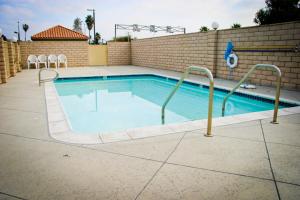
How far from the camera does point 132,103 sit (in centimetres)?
681

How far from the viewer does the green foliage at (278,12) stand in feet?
93.1

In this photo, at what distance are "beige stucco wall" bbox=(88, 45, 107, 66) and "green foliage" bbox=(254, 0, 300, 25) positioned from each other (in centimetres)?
2350

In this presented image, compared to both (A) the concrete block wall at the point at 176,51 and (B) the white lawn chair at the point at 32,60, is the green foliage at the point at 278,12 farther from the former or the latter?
(B) the white lawn chair at the point at 32,60

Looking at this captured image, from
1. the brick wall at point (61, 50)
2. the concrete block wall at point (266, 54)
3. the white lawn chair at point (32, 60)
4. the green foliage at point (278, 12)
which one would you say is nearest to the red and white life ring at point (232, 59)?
the concrete block wall at point (266, 54)

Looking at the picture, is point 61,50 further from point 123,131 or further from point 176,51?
point 123,131

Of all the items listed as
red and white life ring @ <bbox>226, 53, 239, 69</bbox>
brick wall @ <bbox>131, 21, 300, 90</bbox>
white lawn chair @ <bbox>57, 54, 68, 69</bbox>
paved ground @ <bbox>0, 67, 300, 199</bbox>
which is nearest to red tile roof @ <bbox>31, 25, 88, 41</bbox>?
white lawn chair @ <bbox>57, 54, 68, 69</bbox>

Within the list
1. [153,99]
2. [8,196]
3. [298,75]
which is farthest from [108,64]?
[8,196]

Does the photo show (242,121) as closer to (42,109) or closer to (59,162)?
(59,162)

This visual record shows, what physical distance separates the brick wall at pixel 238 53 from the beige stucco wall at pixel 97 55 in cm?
355

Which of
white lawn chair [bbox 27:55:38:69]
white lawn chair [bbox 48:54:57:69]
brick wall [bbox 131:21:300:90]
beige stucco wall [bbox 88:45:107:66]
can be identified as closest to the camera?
brick wall [bbox 131:21:300:90]

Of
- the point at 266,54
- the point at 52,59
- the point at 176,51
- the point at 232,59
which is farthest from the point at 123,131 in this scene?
the point at 52,59

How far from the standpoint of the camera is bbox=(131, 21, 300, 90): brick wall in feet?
21.5

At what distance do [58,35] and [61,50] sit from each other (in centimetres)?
695

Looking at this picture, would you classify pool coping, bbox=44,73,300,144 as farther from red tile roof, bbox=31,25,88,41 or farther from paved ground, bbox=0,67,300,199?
red tile roof, bbox=31,25,88,41
